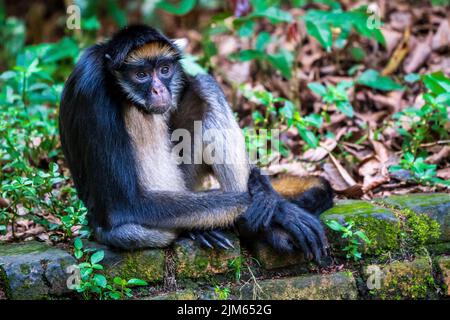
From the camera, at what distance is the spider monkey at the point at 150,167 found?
192 inches

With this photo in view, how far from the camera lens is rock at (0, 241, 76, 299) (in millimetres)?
4559

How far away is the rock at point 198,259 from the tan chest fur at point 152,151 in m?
0.60

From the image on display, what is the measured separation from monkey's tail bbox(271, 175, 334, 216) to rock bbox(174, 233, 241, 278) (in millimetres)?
796

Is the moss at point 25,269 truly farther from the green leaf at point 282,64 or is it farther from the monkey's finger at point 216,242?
the green leaf at point 282,64

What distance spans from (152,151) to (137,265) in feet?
3.33

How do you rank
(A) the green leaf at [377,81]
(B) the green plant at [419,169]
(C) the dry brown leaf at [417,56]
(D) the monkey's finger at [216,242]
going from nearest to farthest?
(D) the monkey's finger at [216,242] → (B) the green plant at [419,169] → (A) the green leaf at [377,81] → (C) the dry brown leaf at [417,56]

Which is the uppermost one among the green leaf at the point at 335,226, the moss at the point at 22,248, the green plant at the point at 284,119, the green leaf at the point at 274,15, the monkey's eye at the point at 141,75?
the green leaf at the point at 274,15

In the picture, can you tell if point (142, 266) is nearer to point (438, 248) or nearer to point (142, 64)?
point (142, 64)

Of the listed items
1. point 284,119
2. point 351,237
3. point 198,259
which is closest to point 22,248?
point 198,259

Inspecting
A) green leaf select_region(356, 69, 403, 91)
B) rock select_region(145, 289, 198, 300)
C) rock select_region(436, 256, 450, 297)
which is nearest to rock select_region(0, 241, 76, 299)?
rock select_region(145, 289, 198, 300)

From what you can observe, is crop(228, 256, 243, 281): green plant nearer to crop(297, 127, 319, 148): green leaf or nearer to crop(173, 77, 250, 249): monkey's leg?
crop(173, 77, 250, 249): monkey's leg

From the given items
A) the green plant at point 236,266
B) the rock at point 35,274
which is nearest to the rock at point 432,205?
the green plant at point 236,266

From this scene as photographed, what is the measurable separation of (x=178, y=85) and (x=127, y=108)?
1.98ft
